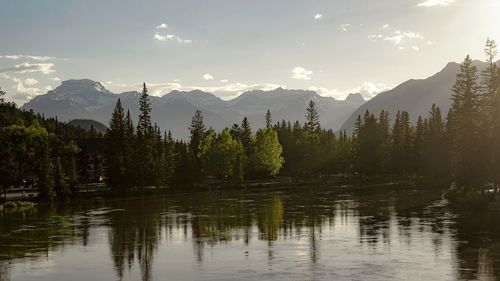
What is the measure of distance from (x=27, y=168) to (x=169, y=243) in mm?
79175

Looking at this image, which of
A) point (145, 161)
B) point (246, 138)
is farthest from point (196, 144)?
point (145, 161)

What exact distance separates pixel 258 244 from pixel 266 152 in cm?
10994

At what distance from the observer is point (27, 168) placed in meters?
117

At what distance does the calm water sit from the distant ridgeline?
1194cm

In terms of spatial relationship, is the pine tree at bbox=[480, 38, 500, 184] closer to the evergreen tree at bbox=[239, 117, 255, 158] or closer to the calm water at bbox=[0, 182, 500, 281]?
the calm water at bbox=[0, 182, 500, 281]

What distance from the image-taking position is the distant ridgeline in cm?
7769

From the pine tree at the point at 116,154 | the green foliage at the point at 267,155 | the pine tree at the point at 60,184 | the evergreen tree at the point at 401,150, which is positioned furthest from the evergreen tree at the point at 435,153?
the pine tree at the point at 60,184

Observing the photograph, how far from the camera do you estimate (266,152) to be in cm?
15600

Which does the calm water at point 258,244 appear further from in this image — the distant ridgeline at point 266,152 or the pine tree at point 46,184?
the pine tree at point 46,184

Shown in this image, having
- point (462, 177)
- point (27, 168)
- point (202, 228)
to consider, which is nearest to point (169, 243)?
point (202, 228)

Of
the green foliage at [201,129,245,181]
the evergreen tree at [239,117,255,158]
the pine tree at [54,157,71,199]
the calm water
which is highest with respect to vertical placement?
the evergreen tree at [239,117,255,158]

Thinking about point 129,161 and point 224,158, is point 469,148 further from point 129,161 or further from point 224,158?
point 224,158

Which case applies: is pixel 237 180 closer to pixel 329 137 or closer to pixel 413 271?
pixel 329 137

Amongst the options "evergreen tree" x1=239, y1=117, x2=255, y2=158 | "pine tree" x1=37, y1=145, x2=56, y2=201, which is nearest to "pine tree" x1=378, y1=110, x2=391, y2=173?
"evergreen tree" x1=239, y1=117, x2=255, y2=158
